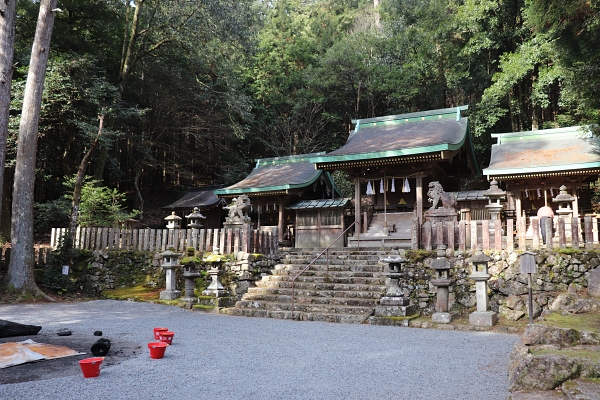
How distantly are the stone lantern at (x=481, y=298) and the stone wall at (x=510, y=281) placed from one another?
0.76 metres

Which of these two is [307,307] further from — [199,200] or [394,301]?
[199,200]

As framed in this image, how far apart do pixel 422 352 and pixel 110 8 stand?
58.8 ft

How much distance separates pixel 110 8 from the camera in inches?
689

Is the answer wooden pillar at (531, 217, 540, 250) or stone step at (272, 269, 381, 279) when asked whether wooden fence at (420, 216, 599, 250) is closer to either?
wooden pillar at (531, 217, 540, 250)

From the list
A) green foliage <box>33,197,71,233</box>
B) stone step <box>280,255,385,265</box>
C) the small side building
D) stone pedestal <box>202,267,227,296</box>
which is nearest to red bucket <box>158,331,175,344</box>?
stone pedestal <box>202,267,227,296</box>

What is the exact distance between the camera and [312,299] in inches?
362

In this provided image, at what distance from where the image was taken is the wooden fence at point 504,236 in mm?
8555

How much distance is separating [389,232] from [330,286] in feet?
15.6

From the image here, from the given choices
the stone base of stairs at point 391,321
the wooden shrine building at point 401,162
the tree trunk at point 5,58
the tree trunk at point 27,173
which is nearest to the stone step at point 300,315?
the stone base of stairs at point 391,321

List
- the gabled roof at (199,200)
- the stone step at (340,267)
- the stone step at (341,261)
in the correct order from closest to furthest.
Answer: the stone step at (340,267), the stone step at (341,261), the gabled roof at (199,200)

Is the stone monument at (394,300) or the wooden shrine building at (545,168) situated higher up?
the wooden shrine building at (545,168)

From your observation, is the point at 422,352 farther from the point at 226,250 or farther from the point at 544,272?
the point at 226,250

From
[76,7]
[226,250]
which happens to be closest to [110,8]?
[76,7]

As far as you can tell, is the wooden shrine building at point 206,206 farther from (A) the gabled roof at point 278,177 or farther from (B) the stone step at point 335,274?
(B) the stone step at point 335,274
